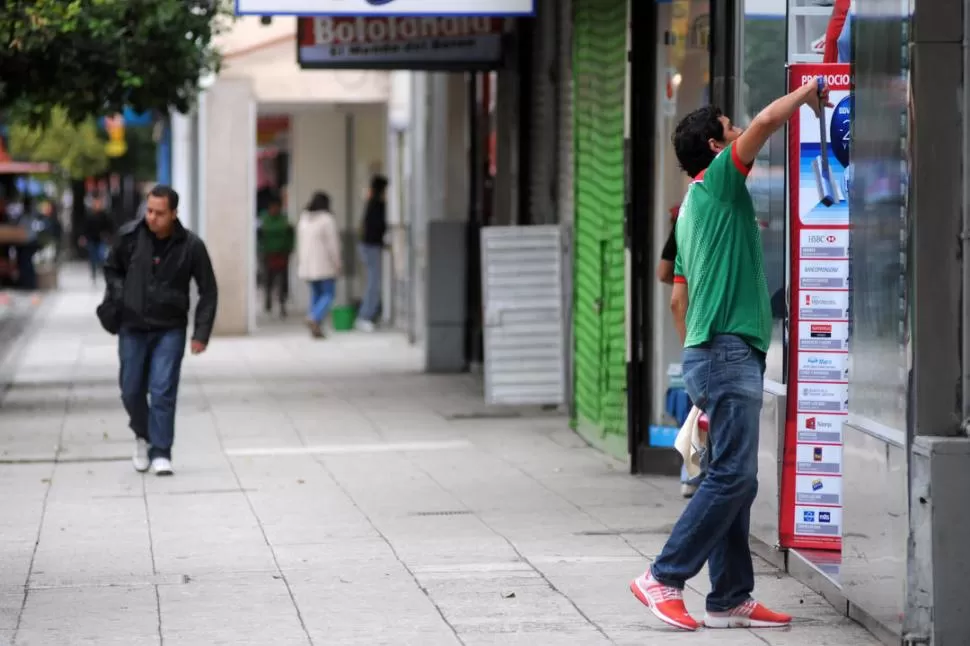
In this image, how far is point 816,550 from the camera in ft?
25.3

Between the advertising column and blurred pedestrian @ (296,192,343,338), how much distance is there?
15339mm

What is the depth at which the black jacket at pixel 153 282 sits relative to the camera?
1090 cm

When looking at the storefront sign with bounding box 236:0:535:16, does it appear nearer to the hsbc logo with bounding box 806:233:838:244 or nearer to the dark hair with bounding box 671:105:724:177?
the hsbc logo with bounding box 806:233:838:244

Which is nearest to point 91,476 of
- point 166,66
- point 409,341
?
point 166,66

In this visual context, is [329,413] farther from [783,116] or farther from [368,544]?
[783,116]

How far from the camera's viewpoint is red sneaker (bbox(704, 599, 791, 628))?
6.66 m

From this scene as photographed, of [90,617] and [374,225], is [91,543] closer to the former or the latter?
[90,617]

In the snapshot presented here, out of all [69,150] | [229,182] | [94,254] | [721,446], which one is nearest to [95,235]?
[94,254]

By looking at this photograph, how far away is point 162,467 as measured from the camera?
10914mm

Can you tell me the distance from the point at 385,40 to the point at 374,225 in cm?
946

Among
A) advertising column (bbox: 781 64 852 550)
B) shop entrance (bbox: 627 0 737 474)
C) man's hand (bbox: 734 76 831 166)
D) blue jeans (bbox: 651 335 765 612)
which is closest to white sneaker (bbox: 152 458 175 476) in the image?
shop entrance (bbox: 627 0 737 474)

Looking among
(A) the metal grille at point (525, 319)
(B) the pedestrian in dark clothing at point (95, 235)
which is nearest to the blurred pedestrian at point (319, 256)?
(A) the metal grille at point (525, 319)

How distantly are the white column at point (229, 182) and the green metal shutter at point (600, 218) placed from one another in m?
10.3

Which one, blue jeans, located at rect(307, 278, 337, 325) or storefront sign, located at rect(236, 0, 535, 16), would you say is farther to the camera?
blue jeans, located at rect(307, 278, 337, 325)
